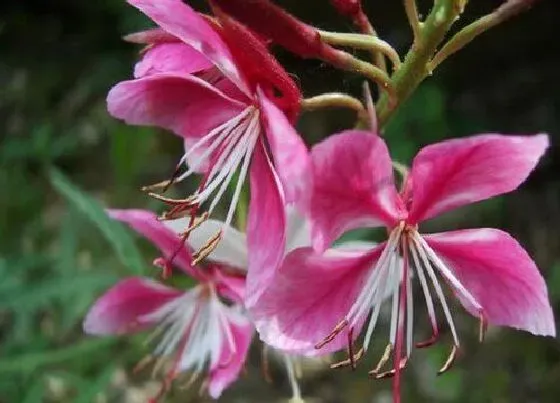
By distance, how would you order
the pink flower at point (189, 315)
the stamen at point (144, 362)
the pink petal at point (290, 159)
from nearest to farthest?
the pink petal at point (290, 159) → the pink flower at point (189, 315) → the stamen at point (144, 362)

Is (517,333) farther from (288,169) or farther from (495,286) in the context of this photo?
(288,169)

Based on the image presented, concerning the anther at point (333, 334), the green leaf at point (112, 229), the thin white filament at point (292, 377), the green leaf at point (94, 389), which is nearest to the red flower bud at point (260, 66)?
the anther at point (333, 334)

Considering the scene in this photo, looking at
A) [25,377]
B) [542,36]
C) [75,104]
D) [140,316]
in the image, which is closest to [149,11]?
[140,316]

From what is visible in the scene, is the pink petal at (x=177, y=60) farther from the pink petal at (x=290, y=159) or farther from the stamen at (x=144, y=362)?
the stamen at (x=144, y=362)

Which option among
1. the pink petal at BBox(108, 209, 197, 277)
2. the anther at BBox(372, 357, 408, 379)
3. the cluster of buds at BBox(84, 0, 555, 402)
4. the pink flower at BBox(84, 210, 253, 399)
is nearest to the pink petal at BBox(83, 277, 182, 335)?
the pink flower at BBox(84, 210, 253, 399)

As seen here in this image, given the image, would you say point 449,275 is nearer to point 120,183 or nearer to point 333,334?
point 333,334
